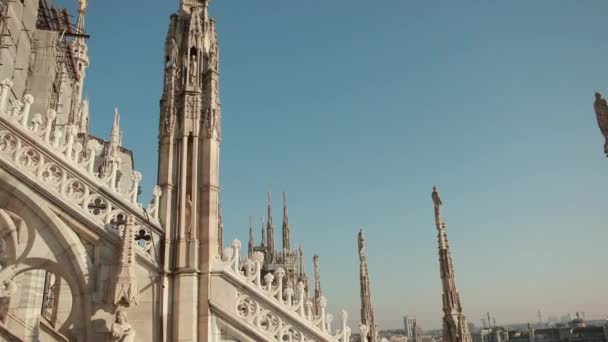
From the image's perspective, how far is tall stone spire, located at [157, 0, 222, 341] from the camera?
8781 mm

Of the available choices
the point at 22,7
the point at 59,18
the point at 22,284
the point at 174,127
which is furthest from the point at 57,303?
the point at 59,18

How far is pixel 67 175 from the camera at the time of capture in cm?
888

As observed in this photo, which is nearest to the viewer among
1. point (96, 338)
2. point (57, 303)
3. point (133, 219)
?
point (96, 338)

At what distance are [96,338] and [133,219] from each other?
2.08 m

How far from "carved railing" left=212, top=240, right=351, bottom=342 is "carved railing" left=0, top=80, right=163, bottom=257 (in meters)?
1.82

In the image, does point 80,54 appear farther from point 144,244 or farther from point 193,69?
point 144,244

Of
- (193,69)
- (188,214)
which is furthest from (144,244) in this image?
(193,69)

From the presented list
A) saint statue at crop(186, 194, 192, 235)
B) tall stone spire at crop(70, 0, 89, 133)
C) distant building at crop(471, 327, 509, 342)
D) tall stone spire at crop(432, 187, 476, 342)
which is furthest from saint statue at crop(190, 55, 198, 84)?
distant building at crop(471, 327, 509, 342)

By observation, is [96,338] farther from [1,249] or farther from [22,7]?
[22,7]

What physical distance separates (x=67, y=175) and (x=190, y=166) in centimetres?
231

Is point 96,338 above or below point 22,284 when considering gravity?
below

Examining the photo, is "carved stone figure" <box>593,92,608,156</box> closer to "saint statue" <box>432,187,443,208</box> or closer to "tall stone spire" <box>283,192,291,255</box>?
"saint statue" <box>432,187,443,208</box>

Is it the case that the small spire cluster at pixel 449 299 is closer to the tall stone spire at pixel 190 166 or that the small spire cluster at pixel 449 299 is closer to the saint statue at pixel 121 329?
the tall stone spire at pixel 190 166

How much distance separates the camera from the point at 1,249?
9.23 metres
